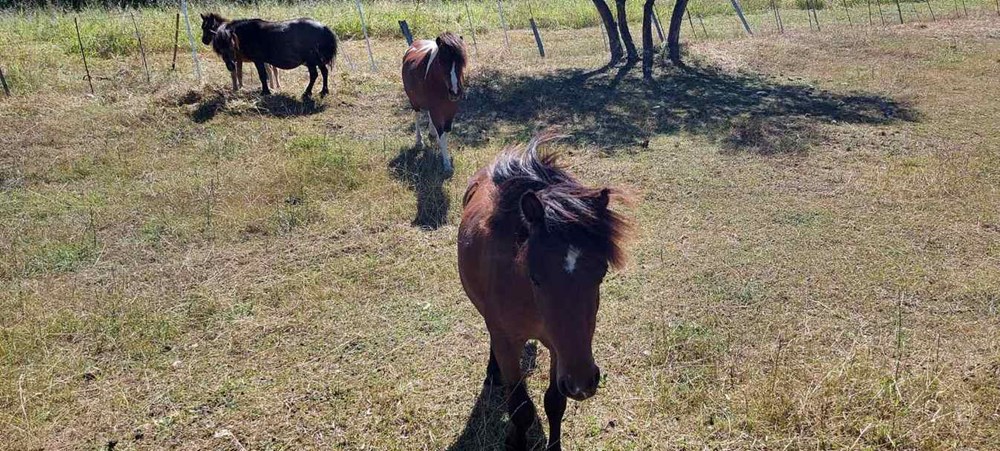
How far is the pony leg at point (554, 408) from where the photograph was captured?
3113 mm

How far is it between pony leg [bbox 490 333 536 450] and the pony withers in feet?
29.1

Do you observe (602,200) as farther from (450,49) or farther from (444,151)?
(444,151)

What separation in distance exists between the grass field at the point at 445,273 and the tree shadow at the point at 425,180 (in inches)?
2.0

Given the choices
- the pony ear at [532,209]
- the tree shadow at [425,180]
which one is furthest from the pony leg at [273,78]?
the pony ear at [532,209]

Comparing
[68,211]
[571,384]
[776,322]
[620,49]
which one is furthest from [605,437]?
[620,49]

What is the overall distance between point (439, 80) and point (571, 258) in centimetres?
558

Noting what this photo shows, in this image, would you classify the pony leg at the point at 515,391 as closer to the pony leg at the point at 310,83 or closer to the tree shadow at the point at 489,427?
the tree shadow at the point at 489,427

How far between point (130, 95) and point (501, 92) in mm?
6329

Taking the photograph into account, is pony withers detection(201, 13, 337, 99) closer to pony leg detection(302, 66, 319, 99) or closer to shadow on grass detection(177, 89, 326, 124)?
pony leg detection(302, 66, 319, 99)

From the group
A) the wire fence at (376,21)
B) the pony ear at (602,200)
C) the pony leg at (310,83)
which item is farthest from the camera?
the wire fence at (376,21)

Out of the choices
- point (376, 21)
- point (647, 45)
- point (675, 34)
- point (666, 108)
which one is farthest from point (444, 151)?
point (376, 21)

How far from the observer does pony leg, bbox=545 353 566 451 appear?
123 inches

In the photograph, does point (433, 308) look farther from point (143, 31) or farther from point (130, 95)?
point (143, 31)

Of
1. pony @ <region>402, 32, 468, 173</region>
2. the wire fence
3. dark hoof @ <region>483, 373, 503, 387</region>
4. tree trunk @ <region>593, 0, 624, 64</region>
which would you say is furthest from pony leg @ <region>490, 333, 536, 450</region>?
tree trunk @ <region>593, 0, 624, 64</region>
